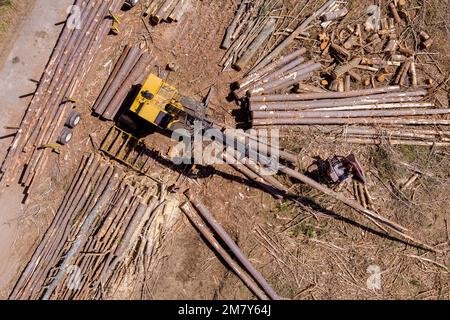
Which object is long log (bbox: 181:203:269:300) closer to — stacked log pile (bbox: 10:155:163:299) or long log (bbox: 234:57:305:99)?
stacked log pile (bbox: 10:155:163:299)

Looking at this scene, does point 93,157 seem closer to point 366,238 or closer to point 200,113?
point 200,113

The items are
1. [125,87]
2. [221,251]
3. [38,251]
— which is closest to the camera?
[38,251]

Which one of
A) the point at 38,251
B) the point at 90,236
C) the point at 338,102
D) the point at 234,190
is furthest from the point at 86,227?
the point at 338,102

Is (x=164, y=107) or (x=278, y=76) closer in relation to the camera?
(x=164, y=107)

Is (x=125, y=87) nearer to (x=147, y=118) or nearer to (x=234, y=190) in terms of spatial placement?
(x=147, y=118)

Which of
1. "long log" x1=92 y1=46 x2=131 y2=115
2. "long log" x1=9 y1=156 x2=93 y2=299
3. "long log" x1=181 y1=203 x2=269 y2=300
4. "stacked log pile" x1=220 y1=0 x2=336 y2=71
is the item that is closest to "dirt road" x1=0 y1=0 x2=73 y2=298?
"long log" x1=9 y1=156 x2=93 y2=299

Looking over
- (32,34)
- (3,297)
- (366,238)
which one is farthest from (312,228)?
(32,34)

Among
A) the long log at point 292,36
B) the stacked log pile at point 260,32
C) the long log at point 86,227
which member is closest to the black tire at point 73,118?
the long log at point 86,227
